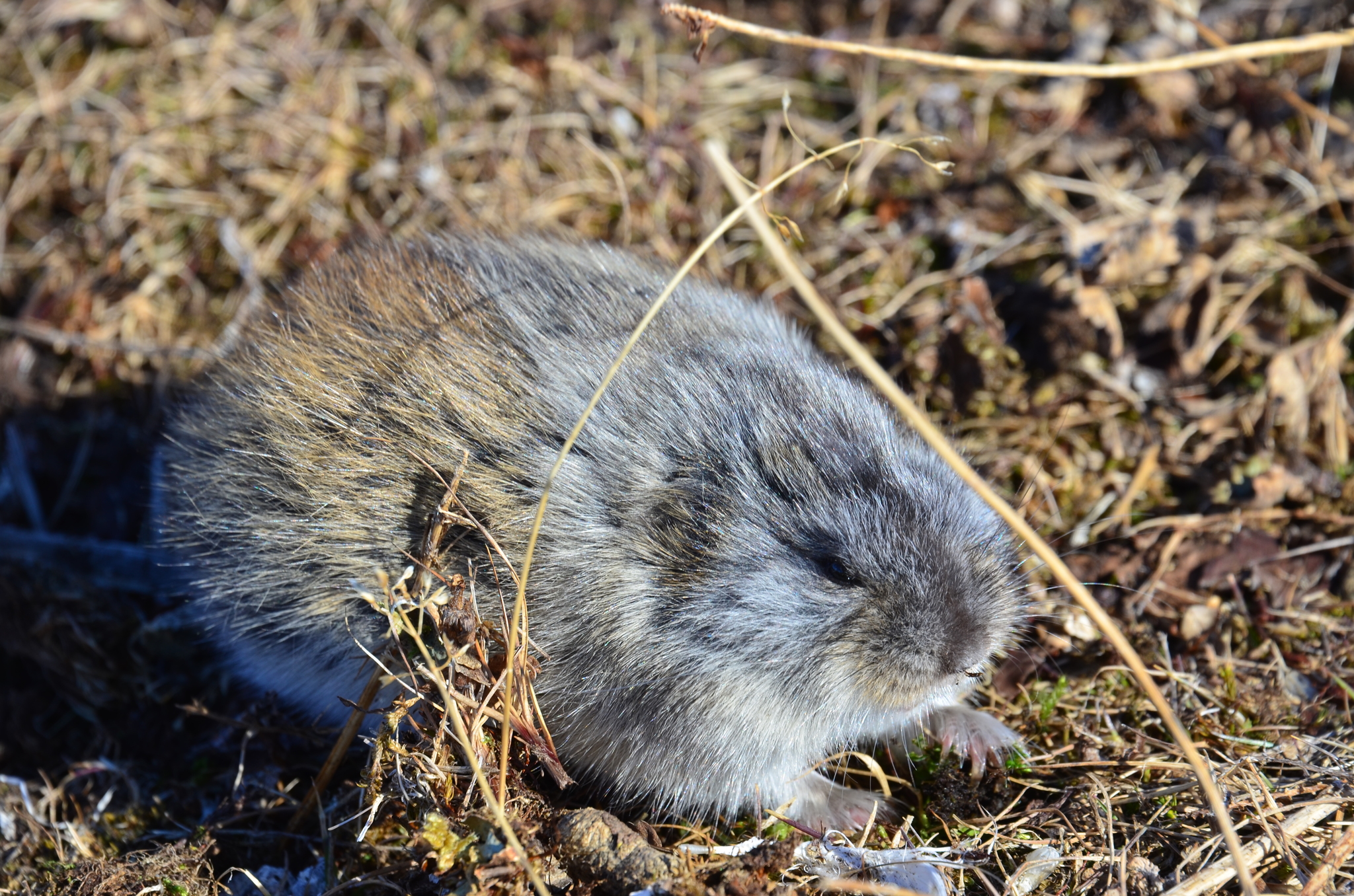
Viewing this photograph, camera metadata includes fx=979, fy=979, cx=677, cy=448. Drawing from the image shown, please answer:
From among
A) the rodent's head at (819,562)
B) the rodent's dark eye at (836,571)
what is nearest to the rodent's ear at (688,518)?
the rodent's head at (819,562)

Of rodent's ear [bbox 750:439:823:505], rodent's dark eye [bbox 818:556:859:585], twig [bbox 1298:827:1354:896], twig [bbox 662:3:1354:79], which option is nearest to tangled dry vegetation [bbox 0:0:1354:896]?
twig [bbox 1298:827:1354:896]

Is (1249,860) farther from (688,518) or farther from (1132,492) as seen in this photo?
(688,518)

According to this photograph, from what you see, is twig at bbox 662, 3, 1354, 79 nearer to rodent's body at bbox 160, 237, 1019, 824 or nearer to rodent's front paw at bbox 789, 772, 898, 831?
rodent's body at bbox 160, 237, 1019, 824

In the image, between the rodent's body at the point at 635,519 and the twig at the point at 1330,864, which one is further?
the rodent's body at the point at 635,519

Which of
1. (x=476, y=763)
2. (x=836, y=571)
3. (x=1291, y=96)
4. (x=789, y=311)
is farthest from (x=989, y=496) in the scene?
(x=1291, y=96)

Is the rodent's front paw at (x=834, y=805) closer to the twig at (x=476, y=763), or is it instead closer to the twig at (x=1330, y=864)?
the twig at (x=476, y=763)

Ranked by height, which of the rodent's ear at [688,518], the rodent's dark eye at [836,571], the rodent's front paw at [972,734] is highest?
the rodent's ear at [688,518]
